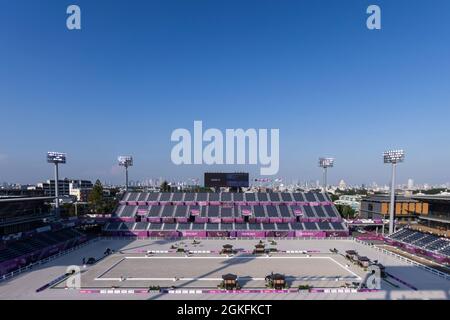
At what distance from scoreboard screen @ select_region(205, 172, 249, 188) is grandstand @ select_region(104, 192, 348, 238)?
18.8ft

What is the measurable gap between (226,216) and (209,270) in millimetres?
29254

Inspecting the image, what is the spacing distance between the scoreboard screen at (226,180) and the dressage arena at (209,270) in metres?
33.9

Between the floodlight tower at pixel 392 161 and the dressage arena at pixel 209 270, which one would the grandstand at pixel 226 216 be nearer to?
the floodlight tower at pixel 392 161

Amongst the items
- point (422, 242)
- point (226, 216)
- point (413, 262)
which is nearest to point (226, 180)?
point (226, 216)

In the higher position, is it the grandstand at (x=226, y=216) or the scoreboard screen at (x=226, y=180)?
the scoreboard screen at (x=226, y=180)

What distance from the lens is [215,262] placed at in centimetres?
4344

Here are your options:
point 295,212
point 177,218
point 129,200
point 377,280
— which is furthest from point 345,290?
point 129,200

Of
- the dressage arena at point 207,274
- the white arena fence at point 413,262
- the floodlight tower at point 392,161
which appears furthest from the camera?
the floodlight tower at point 392,161

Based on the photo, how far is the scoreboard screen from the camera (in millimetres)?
81000

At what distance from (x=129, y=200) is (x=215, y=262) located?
38.1 m

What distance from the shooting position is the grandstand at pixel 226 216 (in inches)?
2507

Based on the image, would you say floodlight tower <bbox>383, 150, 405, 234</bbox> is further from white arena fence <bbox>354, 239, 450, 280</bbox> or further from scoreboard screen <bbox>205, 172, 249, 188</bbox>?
scoreboard screen <bbox>205, 172, 249, 188</bbox>

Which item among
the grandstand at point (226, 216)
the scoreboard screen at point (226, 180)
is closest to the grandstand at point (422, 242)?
the grandstand at point (226, 216)
